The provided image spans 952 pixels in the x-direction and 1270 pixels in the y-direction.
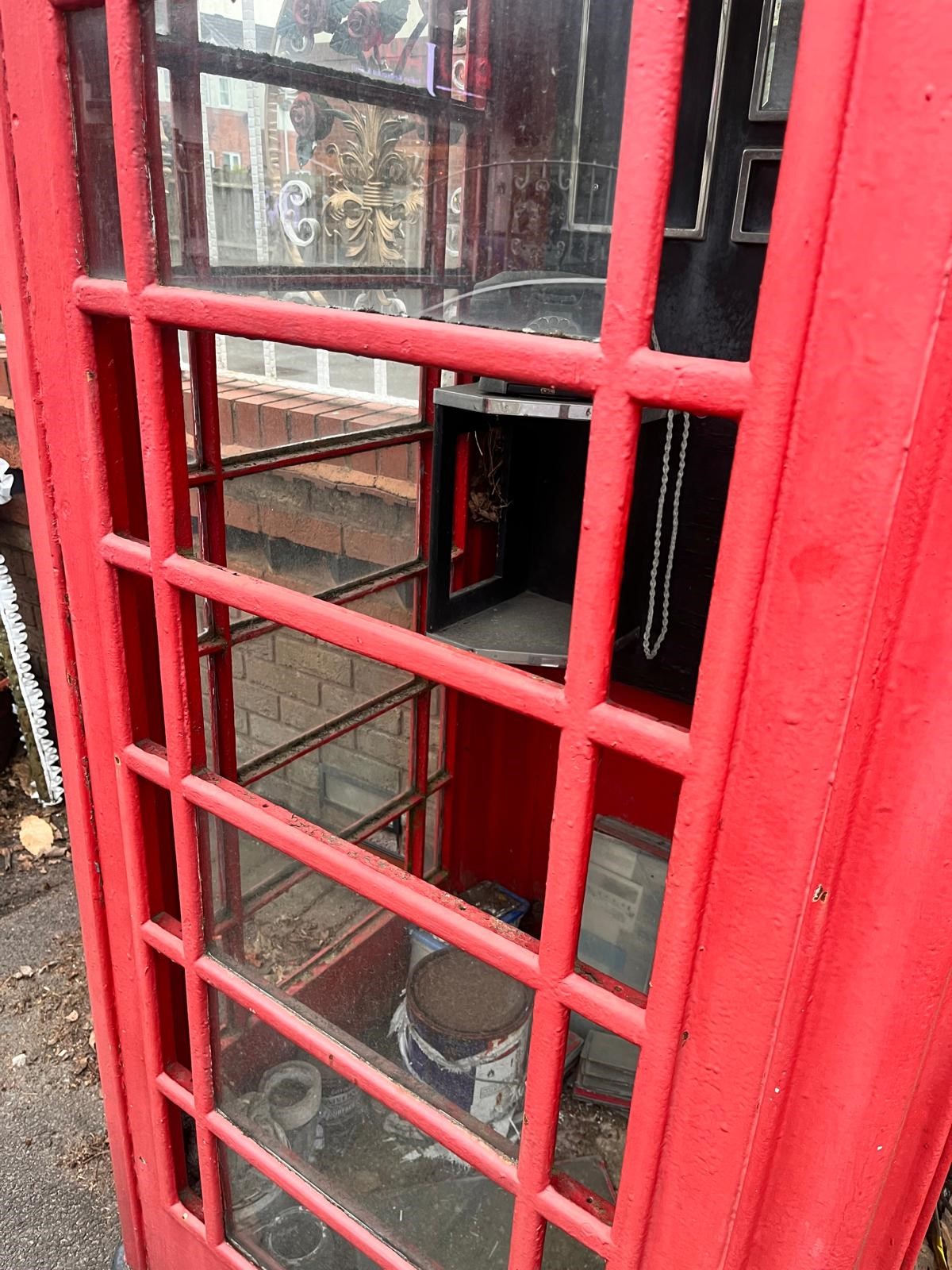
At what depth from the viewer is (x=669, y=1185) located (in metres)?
1.03

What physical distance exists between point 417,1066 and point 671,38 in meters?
1.57

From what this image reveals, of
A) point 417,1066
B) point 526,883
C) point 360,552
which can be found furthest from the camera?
point 526,883

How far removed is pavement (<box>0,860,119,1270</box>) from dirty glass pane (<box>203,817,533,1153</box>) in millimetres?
842

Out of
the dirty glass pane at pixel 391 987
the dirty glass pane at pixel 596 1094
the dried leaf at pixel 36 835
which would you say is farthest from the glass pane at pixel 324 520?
the dried leaf at pixel 36 835

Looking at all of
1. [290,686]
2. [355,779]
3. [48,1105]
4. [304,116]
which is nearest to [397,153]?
[304,116]

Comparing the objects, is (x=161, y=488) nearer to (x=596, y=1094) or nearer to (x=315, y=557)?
(x=315, y=557)

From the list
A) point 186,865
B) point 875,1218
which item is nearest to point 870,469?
point 875,1218

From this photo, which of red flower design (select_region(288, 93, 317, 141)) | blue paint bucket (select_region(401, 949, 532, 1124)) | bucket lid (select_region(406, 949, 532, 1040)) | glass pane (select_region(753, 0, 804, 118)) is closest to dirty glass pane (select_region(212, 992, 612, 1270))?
blue paint bucket (select_region(401, 949, 532, 1124))

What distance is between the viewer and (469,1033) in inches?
68.4

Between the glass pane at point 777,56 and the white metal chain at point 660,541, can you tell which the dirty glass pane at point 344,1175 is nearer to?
the white metal chain at point 660,541

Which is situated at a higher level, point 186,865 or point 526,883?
point 186,865

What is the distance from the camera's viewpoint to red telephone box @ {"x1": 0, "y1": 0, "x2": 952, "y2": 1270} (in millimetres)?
697

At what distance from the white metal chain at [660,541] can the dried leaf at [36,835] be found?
104 inches

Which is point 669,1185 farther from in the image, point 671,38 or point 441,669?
point 671,38
